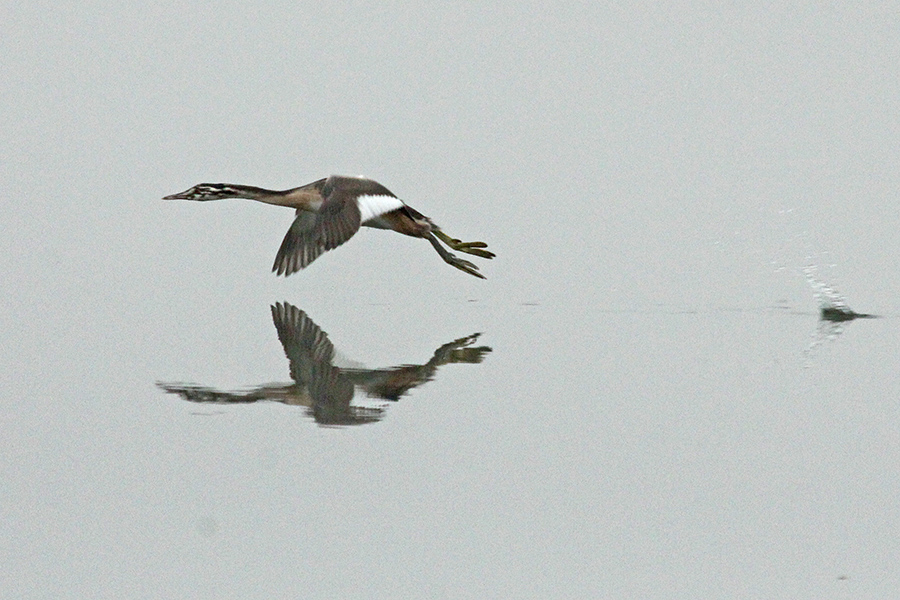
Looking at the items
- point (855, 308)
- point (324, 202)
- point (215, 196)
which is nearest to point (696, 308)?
point (855, 308)

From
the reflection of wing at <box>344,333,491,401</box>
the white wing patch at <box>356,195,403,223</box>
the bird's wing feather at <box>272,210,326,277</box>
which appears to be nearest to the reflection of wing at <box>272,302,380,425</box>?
the reflection of wing at <box>344,333,491,401</box>

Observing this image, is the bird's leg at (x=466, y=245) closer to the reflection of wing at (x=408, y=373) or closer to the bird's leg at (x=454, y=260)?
the bird's leg at (x=454, y=260)

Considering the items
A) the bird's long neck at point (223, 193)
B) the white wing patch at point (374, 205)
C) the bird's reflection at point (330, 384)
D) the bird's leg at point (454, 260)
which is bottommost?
the bird's reflection at point (330, 384)

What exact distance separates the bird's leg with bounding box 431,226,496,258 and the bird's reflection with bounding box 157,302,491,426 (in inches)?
81.6

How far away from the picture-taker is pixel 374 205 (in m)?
13.0

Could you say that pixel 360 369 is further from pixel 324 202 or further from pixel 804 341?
pixel 804 341

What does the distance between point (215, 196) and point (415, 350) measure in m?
3.51

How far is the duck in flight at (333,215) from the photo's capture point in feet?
41.5

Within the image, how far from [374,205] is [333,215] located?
0.48 meters

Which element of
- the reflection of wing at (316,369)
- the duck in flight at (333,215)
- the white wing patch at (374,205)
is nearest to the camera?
the reflection of wing at (316,369)

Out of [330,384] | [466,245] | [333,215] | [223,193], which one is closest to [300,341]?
[333,215]

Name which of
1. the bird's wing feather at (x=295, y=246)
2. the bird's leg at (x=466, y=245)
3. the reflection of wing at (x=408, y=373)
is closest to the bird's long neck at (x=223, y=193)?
the bird's wing feather at (x=295, y=246)

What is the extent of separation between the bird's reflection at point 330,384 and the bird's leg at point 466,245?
207cm

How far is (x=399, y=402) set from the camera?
9734 mm
